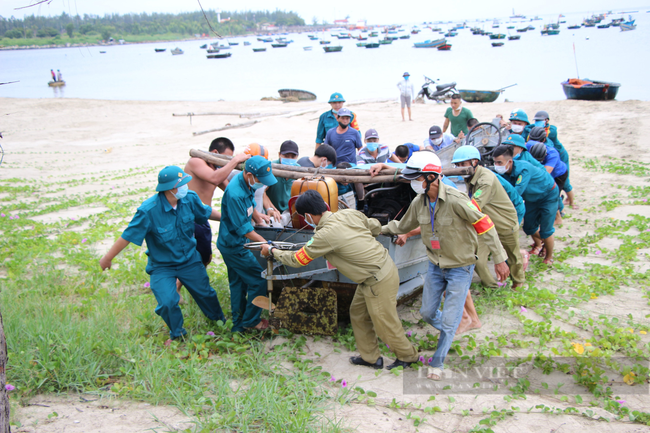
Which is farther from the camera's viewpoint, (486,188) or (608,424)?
(486,188)

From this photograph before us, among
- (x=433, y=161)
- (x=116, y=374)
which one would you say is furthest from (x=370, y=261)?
(x=116, y=374)

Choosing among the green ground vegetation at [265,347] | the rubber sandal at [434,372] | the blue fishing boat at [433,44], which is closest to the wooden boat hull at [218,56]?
the blue fishing boat at [433,44]

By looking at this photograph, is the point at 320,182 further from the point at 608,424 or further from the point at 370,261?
the point at 608,424

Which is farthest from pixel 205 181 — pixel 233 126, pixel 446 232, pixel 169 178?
pixel 233 126

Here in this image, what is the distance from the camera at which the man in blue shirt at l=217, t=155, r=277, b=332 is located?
4.35 metres

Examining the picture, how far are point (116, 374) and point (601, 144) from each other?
47.2 feet

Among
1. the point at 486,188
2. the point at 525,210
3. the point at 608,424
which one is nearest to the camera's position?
the point at 608,424

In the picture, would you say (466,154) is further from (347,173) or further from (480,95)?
(480,95)

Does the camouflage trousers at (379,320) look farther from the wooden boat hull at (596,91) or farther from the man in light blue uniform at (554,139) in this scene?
the wooden boat hull at (596,91)

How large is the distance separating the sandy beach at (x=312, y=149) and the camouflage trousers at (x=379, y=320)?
230 millimetres

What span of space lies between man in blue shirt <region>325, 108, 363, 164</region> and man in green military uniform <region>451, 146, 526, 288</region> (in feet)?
7.62

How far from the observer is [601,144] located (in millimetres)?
13484

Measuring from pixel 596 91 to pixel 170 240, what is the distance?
853 inches

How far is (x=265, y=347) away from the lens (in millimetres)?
4496
